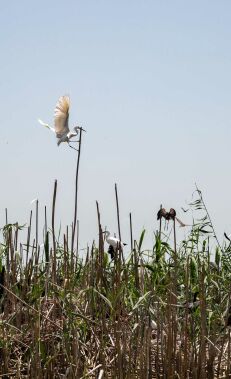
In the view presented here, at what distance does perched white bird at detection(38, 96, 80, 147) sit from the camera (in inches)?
216

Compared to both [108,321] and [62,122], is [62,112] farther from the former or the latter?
[108,321]

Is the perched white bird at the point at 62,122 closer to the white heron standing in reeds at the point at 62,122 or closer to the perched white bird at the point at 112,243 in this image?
the white heron standing in reeds at the point at 62,122

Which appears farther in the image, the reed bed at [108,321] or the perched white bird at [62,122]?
the perched white bird at [62,122]

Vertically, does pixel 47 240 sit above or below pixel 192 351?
above

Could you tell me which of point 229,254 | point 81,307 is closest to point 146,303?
point 81,307

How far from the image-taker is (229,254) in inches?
235

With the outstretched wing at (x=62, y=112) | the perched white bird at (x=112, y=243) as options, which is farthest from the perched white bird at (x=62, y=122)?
the perched white bird at (x=112, y=243)

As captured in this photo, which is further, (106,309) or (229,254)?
(229,254)

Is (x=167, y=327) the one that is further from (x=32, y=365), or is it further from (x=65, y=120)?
(x=65, y=120)

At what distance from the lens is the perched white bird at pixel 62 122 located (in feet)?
18.0

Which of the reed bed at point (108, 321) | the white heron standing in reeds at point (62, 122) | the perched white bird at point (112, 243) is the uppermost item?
the white heron standing in reeds at point (62, 122)

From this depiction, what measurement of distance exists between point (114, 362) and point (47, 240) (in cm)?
128

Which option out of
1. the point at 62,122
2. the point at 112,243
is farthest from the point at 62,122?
the point at 112,243

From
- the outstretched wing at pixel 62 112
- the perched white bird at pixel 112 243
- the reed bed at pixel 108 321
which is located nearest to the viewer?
the reed bed at pixel 108 321
